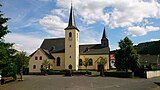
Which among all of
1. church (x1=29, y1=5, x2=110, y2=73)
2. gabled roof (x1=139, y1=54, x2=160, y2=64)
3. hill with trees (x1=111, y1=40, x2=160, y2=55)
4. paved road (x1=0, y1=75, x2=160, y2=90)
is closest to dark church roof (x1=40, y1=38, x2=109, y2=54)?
church (x1=29, y1=5, x2=110, y2=73)

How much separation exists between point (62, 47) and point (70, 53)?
5.42 metres

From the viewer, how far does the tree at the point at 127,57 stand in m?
44.9

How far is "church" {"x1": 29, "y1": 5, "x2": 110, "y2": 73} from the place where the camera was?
226ft

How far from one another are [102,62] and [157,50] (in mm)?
55086

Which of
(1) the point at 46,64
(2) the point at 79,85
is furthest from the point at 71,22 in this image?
(2) the point at 79,85

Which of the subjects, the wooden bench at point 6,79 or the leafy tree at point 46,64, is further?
the leafy tree at point 46,64

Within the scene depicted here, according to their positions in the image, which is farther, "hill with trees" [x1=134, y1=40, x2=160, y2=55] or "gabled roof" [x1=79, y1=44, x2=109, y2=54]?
"hill with trees" [x1=134, y1=40, x2=160, y2=55]

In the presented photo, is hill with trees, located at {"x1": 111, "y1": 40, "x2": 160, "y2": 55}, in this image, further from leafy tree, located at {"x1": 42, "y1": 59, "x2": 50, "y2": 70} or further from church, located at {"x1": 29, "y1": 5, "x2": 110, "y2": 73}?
leafy tree, located at {"x1": 42, "y1": 59, "x2": 50, "y2": 70}

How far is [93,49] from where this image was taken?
7281 centimetres

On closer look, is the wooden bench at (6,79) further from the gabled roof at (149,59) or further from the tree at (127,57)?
the gabled roof at (149,59)

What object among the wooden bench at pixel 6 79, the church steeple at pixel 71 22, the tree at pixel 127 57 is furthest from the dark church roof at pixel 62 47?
the wooden bench at pixel 6 79

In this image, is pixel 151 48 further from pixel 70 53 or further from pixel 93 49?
pixel 70 53

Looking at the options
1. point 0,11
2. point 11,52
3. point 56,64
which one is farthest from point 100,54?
point 0,11

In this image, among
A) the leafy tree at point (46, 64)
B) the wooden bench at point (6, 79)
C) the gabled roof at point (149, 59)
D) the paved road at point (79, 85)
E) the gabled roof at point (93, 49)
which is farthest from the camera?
the gabled roof at point (149, 59)
